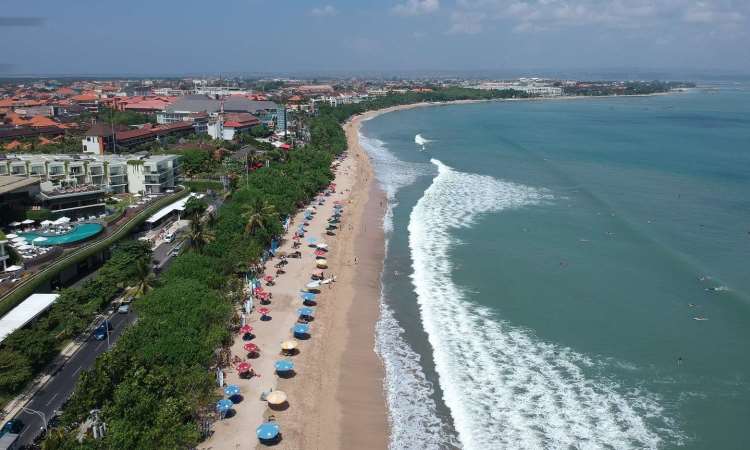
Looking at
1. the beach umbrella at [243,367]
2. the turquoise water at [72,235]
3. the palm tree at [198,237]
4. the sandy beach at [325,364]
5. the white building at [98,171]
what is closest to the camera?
the sandy beach at [325,364]

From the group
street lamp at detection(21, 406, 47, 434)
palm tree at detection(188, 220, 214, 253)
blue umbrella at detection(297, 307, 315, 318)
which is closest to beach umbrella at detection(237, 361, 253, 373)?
blue umbrella at detection(297, 307, 315, 318)

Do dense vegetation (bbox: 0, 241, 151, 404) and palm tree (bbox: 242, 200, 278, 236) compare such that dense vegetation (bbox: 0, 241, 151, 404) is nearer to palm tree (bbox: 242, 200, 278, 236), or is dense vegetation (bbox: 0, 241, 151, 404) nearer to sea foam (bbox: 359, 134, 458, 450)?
palm tree (bbox: 242, 200, 278, 236)

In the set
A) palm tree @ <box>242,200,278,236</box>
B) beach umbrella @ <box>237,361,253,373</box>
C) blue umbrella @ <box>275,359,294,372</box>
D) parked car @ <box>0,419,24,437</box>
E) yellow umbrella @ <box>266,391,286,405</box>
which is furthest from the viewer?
palm tree @ <box>242,200,278,236</box>

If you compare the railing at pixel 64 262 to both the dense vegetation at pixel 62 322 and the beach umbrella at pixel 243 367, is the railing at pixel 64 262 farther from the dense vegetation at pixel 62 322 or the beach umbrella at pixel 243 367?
the beach umbrella at pixel 243 367

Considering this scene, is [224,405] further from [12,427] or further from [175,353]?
[12,427]

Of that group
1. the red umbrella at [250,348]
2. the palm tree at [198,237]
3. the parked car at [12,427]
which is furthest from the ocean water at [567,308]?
the parked car at [12,427]

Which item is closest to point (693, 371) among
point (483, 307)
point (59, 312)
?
point (483, 307)
